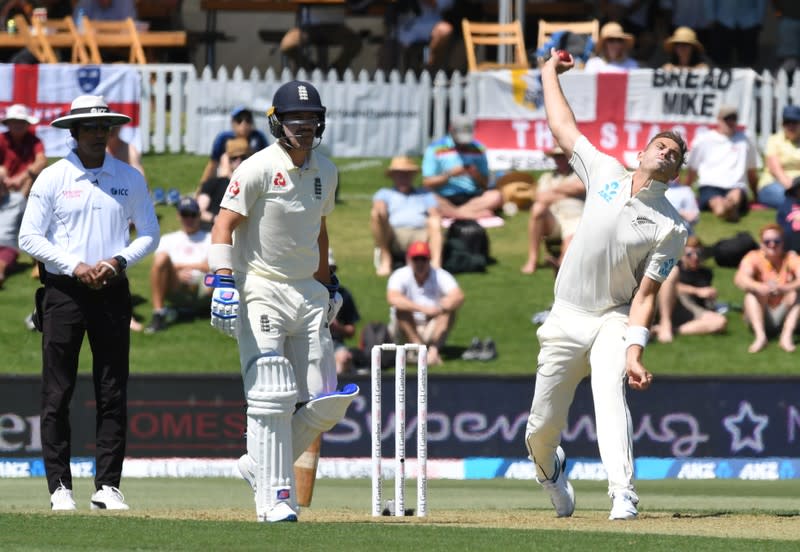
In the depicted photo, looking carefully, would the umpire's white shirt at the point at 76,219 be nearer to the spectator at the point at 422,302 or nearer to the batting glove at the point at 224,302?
the batting glove at the point at 224,302

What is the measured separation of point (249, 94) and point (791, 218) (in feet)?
23.8

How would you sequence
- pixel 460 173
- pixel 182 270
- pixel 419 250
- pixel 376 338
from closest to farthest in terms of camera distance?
1. pixel 376 338
2. pixel 419 250
3. pixel 182 270
4. pixel 460 173

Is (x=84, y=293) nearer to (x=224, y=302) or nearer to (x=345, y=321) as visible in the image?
(x=224, y=302)

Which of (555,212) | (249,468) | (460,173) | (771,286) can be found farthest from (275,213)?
(460,173)

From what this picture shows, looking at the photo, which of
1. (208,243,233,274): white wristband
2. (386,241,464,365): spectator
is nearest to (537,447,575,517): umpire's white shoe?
(208,243,233,274): white wristband

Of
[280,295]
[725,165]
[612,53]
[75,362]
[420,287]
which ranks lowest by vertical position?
[420,287]

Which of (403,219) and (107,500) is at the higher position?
(403,219)

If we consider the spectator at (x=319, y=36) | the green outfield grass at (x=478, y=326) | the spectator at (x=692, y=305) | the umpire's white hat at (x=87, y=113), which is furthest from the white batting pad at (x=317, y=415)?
the spectator at (x=319, y=36)

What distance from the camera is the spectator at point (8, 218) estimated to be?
1631cm

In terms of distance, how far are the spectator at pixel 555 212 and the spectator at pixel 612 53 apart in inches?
127

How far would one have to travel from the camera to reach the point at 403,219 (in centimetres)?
1673

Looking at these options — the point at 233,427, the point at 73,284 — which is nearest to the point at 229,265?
the point at 73,284

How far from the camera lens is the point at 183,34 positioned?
2212 cm

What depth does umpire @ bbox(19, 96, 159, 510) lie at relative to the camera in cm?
864
